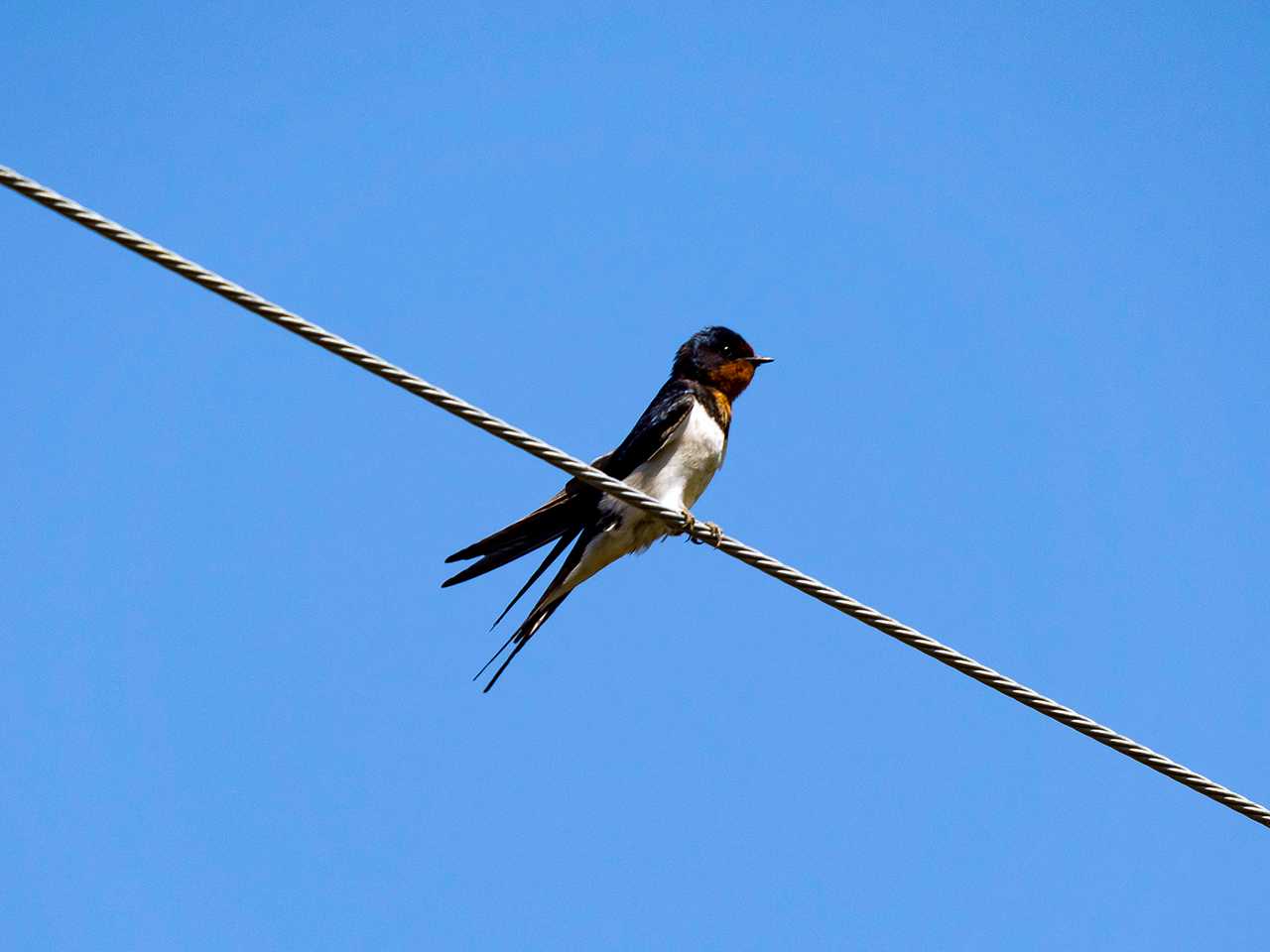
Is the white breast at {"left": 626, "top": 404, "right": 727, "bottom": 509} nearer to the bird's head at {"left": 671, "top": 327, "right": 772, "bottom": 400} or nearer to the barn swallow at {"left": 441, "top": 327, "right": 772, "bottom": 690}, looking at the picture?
the barn swallow at {"left": 441, "top": 327, "right": 772, "bottom": 690}

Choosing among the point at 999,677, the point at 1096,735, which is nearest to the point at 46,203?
the point at 999,677

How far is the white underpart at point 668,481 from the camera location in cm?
557

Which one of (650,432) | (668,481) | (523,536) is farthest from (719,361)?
(523,536)

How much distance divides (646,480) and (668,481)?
9cm

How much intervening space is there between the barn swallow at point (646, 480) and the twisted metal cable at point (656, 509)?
1464mm

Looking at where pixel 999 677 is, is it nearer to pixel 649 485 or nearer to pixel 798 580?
pixel 798 580

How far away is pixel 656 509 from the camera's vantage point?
3.80 meters

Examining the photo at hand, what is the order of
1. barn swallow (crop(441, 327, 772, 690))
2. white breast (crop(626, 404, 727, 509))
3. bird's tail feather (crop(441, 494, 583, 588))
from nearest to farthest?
1. bird's tail feather (crop(441, 494, 583, 588))
2. barn swallow (crop(441, 327, 772, 690))
3. white breast (crop(626, 404, 727, 509))

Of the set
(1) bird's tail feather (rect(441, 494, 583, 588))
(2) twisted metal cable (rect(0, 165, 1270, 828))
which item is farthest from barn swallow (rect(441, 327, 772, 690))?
(2) twisted metal cable (rect(0, 165, 1270, 828))

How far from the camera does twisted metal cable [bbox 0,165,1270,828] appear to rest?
287cm

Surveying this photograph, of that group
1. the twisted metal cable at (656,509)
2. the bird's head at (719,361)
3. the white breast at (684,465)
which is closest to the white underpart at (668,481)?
the white breast at (684,465)

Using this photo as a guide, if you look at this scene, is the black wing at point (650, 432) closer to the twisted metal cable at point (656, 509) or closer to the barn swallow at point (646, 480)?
the barn swallow at point (646, 480)

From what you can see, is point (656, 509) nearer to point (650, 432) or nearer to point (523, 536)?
point (523, 536)

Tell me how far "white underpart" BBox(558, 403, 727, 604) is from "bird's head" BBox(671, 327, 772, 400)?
32cm
